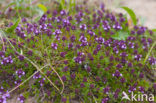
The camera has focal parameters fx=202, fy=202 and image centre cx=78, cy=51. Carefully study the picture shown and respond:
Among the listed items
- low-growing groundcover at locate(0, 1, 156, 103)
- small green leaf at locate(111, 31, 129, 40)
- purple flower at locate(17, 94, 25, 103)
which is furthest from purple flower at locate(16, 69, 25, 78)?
small green leaf at locate(111, 31, 129, 40)

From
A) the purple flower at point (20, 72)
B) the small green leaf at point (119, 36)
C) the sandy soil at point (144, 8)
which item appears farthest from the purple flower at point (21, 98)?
the sandy soil at point (144, 8)

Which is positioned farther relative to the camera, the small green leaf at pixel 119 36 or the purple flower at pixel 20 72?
the small green leaf at pixel 119 36

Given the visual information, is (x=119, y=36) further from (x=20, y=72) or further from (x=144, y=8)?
(x=144, y=8)

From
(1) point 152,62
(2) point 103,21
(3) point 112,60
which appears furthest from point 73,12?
(1) point 152,62

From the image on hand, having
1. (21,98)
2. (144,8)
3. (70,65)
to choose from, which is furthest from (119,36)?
(144,8)

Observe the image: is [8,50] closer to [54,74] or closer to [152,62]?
[54,74]

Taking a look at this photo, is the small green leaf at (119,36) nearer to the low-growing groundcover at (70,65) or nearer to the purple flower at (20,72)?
the low-growing groundcover at (70,65)

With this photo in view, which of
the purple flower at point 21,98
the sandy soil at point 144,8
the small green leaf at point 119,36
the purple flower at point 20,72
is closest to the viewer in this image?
the purple flower at point 21,98

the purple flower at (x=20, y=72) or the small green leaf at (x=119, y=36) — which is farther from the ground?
the small green leaf at (x=119, y=36)

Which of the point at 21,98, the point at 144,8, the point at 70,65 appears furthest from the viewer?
the point at 144,8
